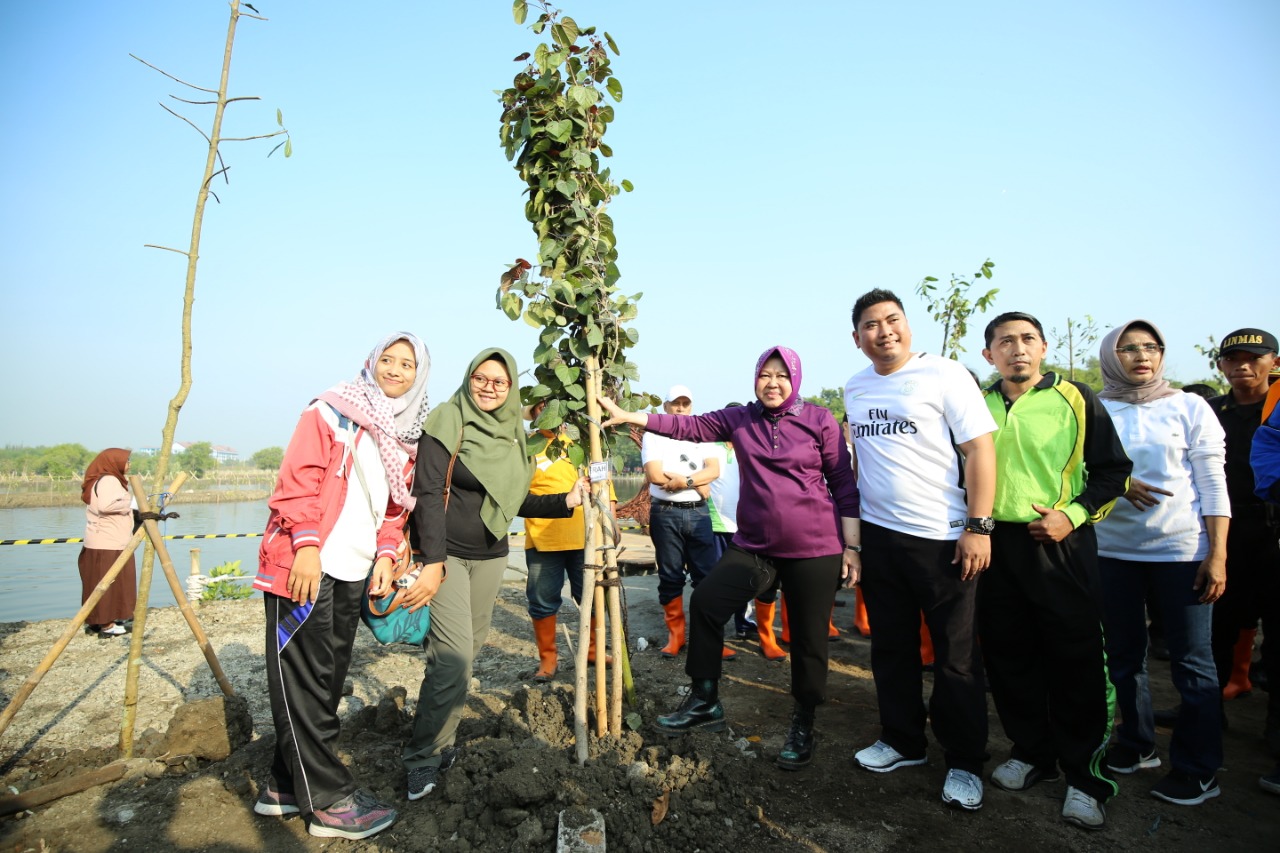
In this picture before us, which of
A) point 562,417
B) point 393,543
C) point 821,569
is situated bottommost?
point 821,569

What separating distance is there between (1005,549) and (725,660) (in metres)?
2.55

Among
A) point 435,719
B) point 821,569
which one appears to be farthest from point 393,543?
point 821,569

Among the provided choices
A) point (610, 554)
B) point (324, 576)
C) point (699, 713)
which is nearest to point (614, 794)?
point (699, 713)

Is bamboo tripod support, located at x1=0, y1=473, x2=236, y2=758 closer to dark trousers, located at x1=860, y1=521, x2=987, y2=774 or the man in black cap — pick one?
dark trousers, located at x1=860, y1=521, x2=987, y2=774

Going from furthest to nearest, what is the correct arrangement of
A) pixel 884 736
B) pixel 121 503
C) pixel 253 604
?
pixel 253 604, pixel 121 503, pixel 884 736

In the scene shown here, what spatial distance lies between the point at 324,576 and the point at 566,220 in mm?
1953

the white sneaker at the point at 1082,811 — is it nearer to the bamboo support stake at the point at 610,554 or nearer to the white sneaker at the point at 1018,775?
the white sneaker at the point at 1018,775

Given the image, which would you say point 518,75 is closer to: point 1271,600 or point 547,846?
point 547,846

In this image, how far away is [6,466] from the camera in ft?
198

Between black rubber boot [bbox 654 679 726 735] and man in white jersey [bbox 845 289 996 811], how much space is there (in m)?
0.70

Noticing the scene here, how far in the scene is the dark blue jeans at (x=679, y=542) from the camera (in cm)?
509

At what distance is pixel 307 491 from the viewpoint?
2555mm

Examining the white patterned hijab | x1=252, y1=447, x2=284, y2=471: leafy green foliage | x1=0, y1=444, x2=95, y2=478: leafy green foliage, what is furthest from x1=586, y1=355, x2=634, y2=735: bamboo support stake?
x1=252, y1=447, x2=284, y2=471: leafy green foliage

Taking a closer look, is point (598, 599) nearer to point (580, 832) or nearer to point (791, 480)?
point (580, 832)
